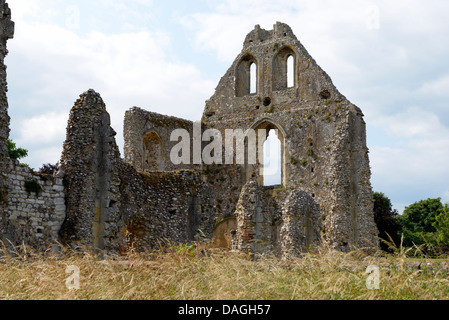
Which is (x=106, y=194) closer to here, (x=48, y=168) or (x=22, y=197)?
(x=22, y=197)

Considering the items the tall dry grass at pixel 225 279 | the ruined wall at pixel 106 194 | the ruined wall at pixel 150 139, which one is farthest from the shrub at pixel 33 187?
the ruined wall at pixel 150 139

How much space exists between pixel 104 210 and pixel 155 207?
2.01 meters

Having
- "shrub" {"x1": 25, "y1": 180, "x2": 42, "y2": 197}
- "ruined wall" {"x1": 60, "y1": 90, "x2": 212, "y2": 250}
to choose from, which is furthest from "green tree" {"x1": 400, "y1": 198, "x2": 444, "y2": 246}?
"shrub" {"x1": 25, "y1": 180, "x2": 42, "y2": 197}

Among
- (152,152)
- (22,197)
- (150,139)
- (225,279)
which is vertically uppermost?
(150,139)

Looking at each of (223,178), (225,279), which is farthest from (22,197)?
(223,178)

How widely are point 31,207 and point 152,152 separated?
11.5m

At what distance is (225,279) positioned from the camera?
934cm

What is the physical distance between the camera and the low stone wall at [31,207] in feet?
45.5

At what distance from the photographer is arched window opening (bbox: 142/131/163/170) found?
25.6m

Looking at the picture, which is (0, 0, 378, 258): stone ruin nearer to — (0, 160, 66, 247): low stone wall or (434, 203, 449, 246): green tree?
(0, 160, 66, 247): low stone wall

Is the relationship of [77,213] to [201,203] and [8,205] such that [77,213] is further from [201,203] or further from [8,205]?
[201,203]

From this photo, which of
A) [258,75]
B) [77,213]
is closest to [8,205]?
[77,213]

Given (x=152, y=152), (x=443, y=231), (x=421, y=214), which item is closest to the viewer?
(x=152, y=152)

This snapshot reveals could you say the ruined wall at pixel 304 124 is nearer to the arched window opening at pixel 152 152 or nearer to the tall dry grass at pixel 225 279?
the arched window opening at pixel 152 152
